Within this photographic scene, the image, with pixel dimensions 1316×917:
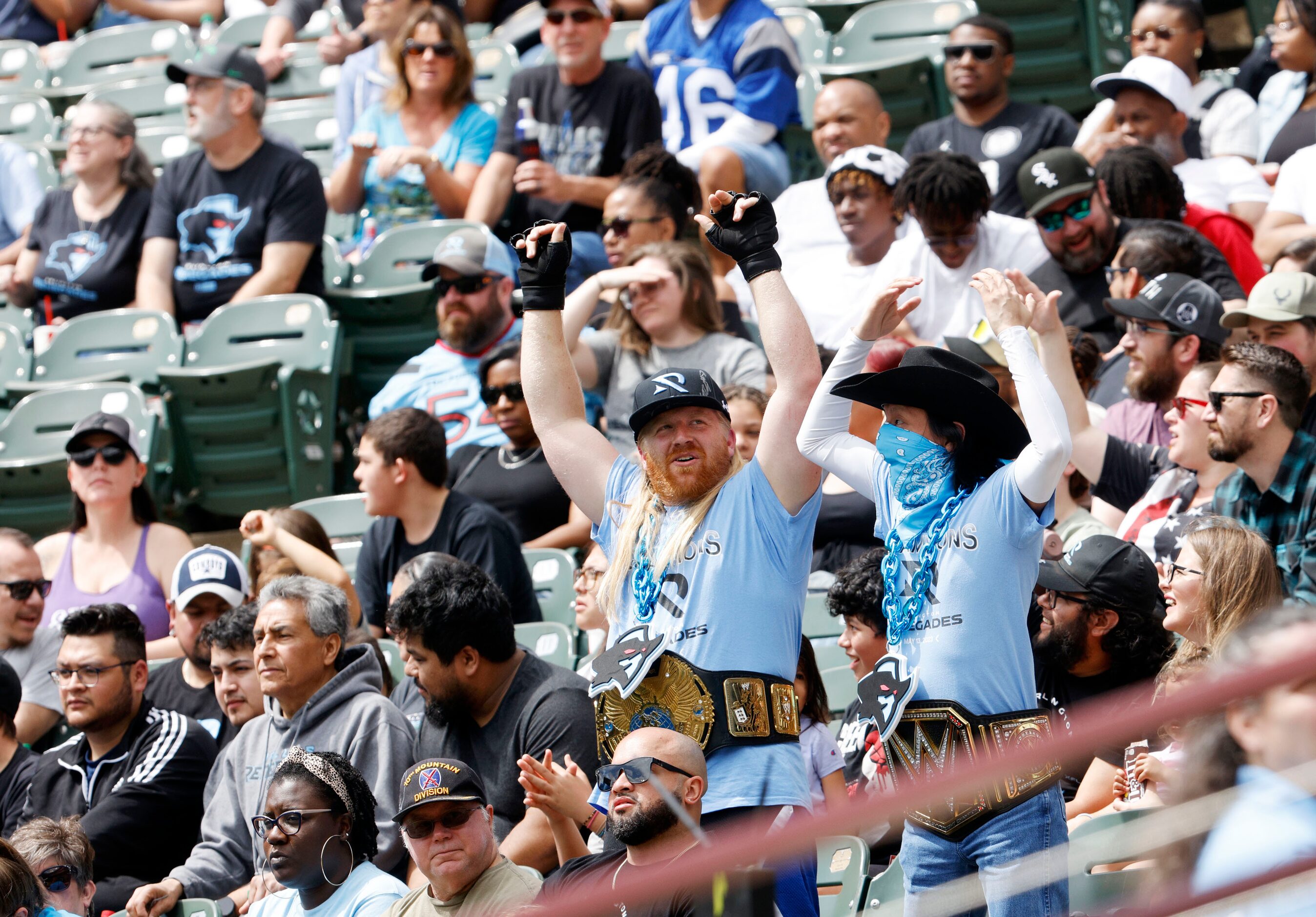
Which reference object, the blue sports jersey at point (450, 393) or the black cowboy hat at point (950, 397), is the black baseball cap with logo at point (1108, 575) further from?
the blue sports jersey at point (450, 393)

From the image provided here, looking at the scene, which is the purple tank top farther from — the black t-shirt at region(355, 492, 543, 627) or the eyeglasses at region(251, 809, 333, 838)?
the eyeglasses at region(251, 809, 333, 838)

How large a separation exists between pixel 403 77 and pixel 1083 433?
184 inches

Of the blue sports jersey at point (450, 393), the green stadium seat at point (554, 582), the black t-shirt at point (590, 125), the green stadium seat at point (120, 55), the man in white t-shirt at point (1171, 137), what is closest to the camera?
the green stadium seat at point (554, 582)

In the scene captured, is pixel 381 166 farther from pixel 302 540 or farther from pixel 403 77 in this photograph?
pixel 302 540

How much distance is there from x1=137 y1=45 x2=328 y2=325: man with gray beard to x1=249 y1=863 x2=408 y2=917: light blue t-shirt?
4012mm

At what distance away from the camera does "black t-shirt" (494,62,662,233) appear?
25.3ft

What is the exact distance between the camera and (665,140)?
321 inches

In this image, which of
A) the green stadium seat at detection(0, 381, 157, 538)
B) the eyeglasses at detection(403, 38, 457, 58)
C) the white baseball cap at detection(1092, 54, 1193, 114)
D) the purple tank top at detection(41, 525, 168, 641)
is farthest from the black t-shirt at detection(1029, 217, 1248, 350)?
the green stadium seat at detection(0, 381, 157, 538)

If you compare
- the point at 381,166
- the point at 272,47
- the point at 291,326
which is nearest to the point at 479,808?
the point at 291,326

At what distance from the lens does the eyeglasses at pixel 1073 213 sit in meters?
6.03

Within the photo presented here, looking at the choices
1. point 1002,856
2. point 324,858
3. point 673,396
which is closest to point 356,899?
point 324,858

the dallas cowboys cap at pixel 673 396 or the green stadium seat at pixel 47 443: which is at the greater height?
Answer: the dallas cowboys cap at pixel 673 396

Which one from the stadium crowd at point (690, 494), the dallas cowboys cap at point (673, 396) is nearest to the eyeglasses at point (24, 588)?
the stadium crowd at point (690, 494)

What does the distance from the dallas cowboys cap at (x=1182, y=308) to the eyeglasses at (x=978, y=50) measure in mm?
2396
